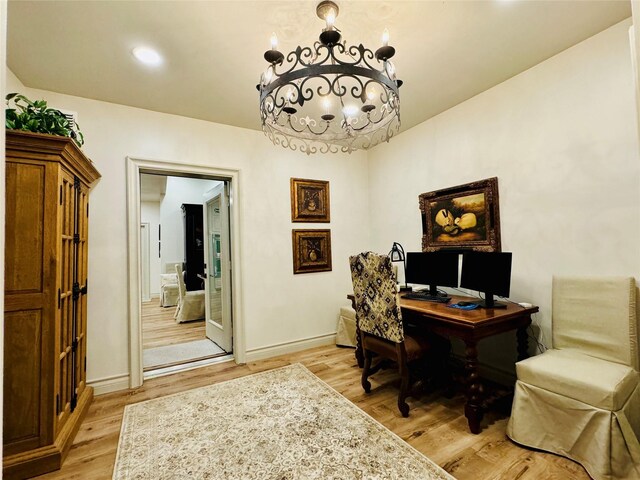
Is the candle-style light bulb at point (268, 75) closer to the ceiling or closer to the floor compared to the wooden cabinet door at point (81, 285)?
closer to the ceiling

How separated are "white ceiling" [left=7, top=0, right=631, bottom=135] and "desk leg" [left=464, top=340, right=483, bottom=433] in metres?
2.17

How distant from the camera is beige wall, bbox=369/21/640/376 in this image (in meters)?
2.12

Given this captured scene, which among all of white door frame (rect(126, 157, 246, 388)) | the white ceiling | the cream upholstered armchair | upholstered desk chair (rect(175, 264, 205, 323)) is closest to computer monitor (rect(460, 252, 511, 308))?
the cream upholstered armchair

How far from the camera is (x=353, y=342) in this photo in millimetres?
3812

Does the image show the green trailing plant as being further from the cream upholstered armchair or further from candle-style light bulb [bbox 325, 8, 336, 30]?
the cream upholstered armchair

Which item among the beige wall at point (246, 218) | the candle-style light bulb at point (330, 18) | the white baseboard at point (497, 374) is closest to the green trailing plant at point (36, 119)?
the beige wall at point (246, 218)

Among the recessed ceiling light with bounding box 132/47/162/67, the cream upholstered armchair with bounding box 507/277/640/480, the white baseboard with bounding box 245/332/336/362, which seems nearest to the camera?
the cream upholstered armchair with bounding box 507/277/640/480

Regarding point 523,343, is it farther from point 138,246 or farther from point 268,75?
point 138,246

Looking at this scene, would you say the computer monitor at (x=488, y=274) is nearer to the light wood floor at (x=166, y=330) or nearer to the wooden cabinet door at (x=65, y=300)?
the wooden cabinet door at (x=65, y=300)

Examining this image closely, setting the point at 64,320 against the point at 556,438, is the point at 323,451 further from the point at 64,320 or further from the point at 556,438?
the point at 64,320

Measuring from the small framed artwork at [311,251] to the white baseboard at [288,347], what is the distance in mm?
868

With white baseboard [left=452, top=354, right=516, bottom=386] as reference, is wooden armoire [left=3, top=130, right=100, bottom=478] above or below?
above

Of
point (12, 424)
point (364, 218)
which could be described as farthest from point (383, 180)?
point (12, 424)

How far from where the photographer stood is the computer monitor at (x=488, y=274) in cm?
239
